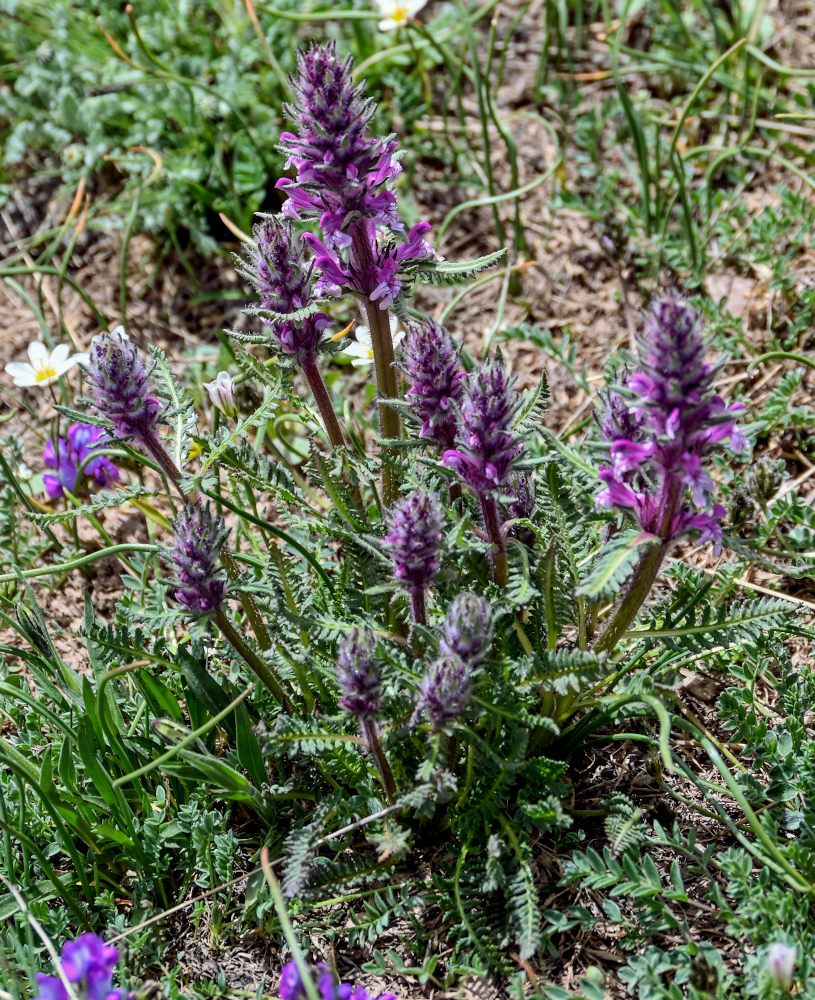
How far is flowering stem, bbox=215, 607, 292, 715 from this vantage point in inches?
103

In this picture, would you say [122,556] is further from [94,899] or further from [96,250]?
[96,250]

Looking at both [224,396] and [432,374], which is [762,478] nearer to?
[432,374]

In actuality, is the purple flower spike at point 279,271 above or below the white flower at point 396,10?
below

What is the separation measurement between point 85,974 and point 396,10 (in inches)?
160

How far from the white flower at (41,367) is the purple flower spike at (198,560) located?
5.35ft

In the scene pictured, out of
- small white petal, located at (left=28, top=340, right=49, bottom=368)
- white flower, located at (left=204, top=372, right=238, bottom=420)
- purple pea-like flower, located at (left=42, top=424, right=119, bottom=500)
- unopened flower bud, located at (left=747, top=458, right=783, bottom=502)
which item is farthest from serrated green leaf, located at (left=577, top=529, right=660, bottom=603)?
small white petal, located at (left=28, top=340, right=49, bottom=368)

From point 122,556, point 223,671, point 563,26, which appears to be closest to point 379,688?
point 223,671

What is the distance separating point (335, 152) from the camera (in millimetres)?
2328

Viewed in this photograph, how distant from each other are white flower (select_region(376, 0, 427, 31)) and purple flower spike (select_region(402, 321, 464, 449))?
2.51 metres

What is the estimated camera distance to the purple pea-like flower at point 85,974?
2041 millimetres

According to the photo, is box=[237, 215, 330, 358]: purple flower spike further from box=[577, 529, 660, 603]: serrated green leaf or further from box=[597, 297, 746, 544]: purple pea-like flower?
box=[577, 529, 660, 603]: serrated green leaf

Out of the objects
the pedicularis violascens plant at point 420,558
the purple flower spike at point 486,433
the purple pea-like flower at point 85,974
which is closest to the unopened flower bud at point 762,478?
the pedicularis violascens plant at point 420,558

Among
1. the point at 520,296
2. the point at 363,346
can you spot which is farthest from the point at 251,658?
the point at 520,296

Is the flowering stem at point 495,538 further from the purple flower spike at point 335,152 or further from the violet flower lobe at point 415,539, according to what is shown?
the purple flower spike at point 335,152
